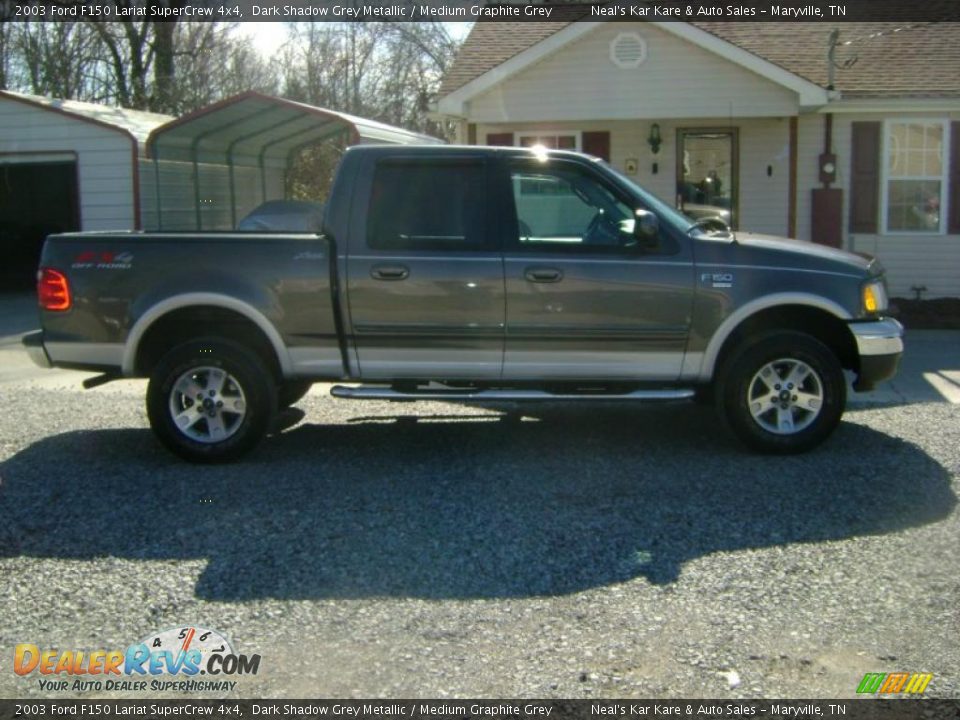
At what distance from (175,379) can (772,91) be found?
31.0 ft

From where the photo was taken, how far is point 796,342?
6953 mm

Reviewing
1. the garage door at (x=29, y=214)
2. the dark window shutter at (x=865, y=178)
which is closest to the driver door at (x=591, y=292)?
the dark window shutter at (x=865, y=178)

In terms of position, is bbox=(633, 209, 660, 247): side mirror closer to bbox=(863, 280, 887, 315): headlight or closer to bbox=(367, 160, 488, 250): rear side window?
bbox=(367, 160, 488, 250): rear side window

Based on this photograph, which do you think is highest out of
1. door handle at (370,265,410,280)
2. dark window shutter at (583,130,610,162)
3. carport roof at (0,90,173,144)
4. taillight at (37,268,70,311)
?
carport roof at (0,90,173,144)

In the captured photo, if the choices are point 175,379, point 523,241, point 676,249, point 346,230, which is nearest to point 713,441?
point 676,249

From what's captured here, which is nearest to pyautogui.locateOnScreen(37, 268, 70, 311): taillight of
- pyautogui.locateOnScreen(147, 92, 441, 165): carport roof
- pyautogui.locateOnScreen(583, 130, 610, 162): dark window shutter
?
pyautogui.locateOnScreen(147, 92, 441, 165): carport roof

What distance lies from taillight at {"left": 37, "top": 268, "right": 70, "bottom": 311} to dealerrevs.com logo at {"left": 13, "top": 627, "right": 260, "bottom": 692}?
324 cm

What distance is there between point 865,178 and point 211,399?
35.1 ft

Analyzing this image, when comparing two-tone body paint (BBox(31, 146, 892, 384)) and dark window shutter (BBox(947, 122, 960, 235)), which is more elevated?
dark window shutter (BBox(947, 122, 960, 235))

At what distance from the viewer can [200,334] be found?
721 centimetres

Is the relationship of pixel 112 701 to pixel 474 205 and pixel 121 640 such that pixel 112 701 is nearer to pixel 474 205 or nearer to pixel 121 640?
pixel 121 640

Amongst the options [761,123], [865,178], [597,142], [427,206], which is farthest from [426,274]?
[865,178]

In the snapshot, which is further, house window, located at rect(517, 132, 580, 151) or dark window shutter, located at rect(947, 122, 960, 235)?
house window, located at rect(517, 132, 580, 151)

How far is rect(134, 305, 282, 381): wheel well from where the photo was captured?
7.14 meters
